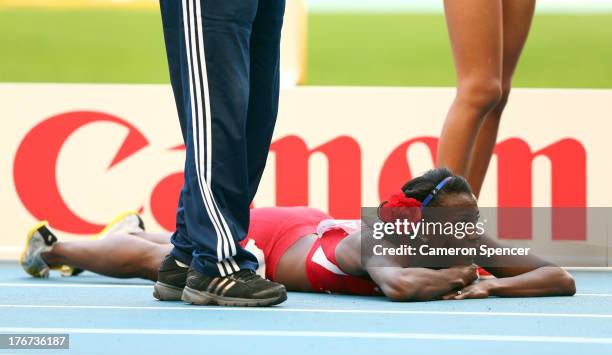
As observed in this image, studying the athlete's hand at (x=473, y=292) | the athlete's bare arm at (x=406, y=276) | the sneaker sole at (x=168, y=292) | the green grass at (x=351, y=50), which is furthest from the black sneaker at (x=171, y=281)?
the green grass at (x=351, y=50)

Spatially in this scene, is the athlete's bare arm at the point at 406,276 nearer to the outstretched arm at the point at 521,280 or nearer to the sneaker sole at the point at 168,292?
the outstretched arm at the point at 521,280

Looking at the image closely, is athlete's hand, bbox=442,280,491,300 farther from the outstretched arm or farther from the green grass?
the green grass

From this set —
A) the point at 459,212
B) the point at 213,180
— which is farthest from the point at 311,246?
the point at 213,180

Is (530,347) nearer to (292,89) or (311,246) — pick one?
(311,246)

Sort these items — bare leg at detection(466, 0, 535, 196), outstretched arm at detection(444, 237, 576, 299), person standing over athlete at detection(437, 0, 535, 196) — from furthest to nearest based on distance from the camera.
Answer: bare leg at detection(466, 0, 535, 196), person standing over athlete at detection(437, 0, 535, 196), outstretched arm at detection(444, 237, 576, 299)

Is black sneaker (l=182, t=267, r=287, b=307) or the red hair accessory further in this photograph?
the red hair accessory

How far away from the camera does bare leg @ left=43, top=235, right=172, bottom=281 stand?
375cm

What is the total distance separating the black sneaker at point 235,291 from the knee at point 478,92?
3.67ft

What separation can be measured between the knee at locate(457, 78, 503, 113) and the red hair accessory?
1.71 ft

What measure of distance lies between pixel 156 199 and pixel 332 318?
2423mm

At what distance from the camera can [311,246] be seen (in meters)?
3.61

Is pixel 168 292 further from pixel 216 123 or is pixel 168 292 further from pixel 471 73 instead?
pixel 471 73

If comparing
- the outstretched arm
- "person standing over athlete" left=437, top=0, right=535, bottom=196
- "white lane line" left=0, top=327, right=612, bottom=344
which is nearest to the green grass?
"person standing over athlete" left=437, top=0, right=535, bottom=196

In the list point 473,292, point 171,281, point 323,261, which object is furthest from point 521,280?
point 171,281
